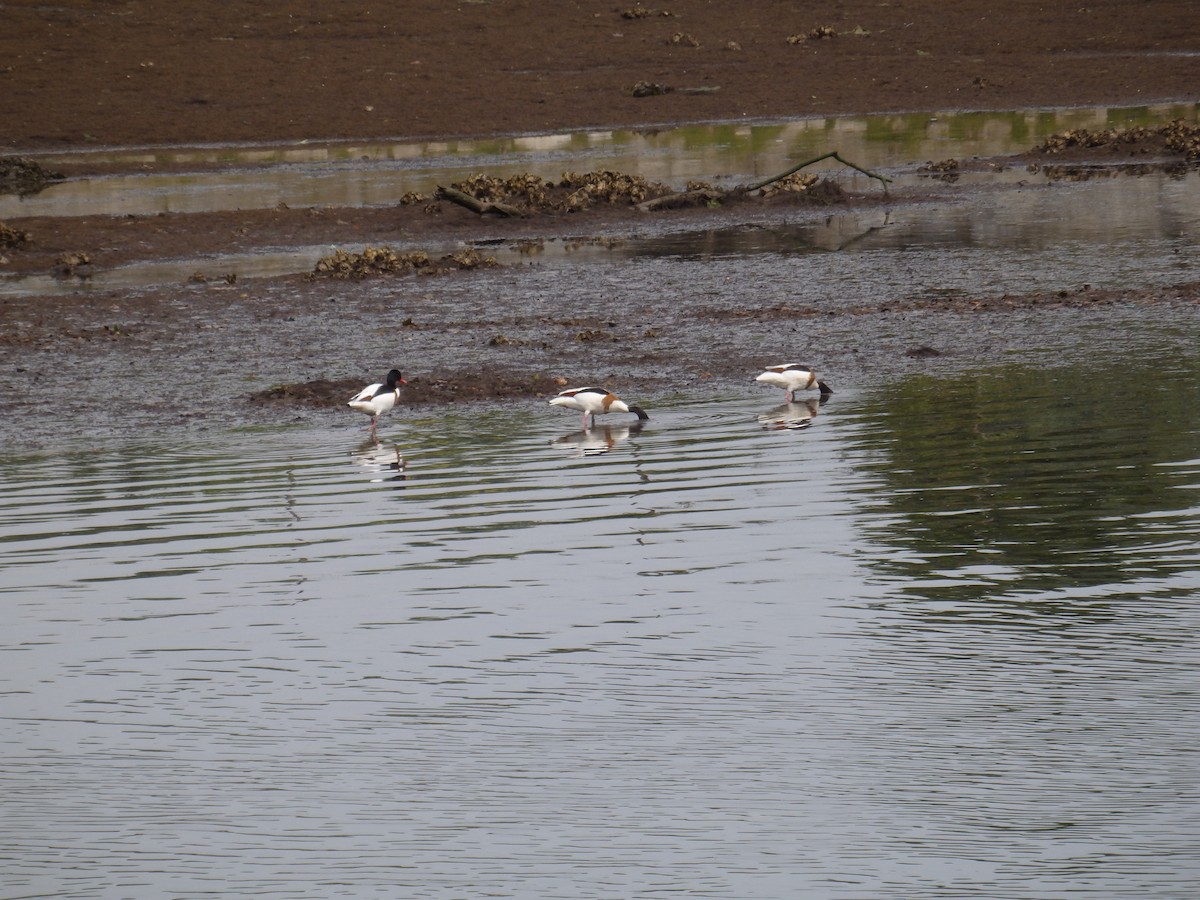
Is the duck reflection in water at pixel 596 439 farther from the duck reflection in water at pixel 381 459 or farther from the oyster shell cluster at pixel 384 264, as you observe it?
the oyster shell cluster at pixel 384 264

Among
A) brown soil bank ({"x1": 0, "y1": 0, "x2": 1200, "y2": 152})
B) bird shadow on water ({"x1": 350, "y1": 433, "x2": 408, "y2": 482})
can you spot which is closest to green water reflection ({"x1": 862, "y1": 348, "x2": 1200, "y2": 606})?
bird shadow on water ({"x1": 350, "y1": 433, "x2": 408, "y2": 482})

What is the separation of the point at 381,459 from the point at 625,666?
17.9ft

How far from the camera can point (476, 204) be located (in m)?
27.2

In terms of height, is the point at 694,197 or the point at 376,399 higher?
the point at 694,197

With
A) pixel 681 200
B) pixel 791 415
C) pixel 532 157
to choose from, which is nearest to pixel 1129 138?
pixel 681 200

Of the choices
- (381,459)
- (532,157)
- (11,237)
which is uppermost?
(532,157)

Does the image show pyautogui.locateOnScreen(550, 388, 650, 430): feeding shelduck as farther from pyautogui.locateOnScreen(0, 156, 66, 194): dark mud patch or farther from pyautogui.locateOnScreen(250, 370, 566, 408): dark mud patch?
pyautogui.locateOnScreen(0, 156, 66, 194): dark mud patch

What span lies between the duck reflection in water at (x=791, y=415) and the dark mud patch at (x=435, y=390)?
7.61 ft

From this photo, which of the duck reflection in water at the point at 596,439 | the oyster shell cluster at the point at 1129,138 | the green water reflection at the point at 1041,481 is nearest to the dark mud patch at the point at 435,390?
the duck reflection in water at the point at 596,439

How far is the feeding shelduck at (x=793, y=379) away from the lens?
14.3m

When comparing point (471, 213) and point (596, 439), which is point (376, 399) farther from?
point (471, 213)

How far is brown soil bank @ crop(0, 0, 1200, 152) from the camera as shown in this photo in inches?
1591

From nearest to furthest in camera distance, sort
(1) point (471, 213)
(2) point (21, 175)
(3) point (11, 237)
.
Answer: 1. (3) point (11, 237)
2. (1) point (471, 213)
3. (2) point (21, 175)

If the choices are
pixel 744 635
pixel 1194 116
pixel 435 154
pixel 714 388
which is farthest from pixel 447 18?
pixel 744 635
